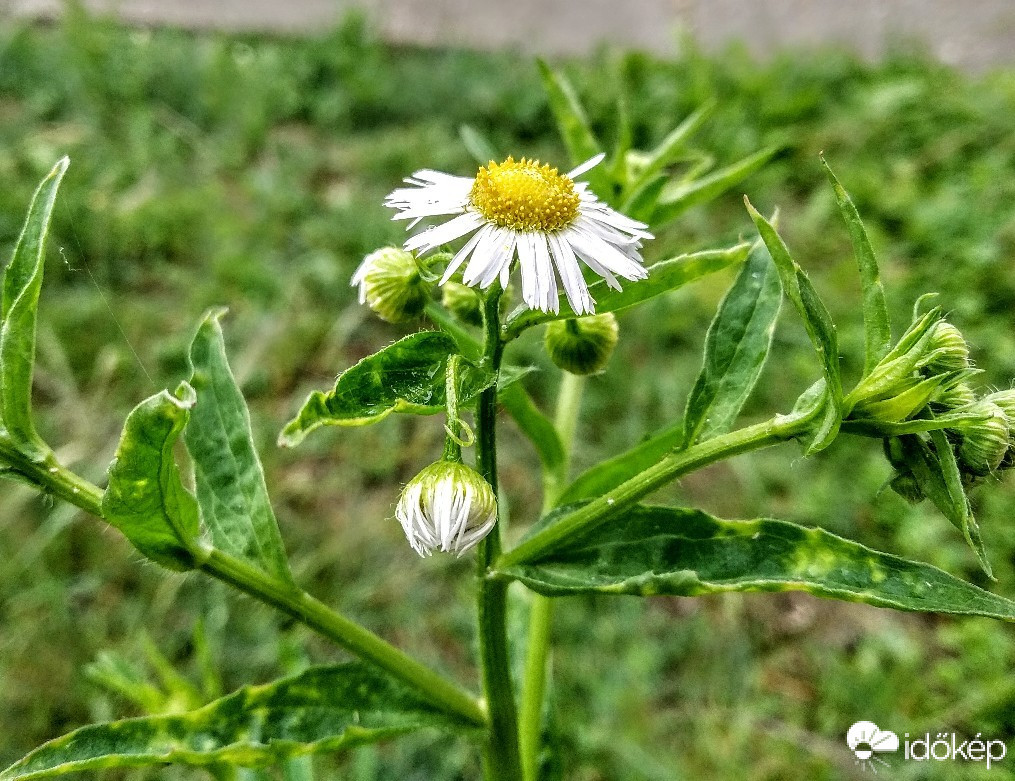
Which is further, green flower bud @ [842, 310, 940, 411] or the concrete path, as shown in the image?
the concrete path

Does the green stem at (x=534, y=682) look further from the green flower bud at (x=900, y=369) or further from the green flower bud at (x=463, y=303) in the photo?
the green flower bud at (x=900, y=369)

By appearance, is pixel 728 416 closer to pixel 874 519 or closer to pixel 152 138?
pixel 874 519

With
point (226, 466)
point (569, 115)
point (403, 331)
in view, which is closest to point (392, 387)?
point (226, 466)

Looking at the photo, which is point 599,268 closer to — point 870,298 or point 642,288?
point 642,288

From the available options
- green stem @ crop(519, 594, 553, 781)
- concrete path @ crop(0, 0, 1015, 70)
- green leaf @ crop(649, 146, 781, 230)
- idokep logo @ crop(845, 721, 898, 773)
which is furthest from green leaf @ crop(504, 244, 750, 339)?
concrete path @ crop(0, 0, 1015, 70)

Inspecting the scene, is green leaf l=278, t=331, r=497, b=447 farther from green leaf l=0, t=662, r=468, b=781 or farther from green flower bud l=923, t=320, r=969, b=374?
green flower bud l=923, t=320, r=969, b=374

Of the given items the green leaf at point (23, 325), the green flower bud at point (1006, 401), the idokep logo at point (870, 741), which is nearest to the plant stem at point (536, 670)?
the green flower bud at point (1006, 401)
